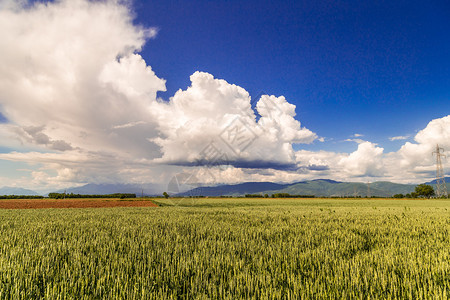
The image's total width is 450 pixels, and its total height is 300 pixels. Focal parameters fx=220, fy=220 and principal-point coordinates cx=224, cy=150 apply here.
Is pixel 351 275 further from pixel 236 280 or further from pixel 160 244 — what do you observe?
pixel 160 244

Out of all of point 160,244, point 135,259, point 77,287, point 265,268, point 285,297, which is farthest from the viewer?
point 160,244

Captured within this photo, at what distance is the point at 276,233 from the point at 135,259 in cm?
538

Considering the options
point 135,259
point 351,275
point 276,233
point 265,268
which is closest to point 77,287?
point 135,259

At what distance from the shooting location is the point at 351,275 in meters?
4.18

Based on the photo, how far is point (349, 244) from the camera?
6.84 metres

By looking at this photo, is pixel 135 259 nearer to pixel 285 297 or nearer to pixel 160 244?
pixel 160 244

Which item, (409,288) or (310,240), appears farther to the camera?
(310,240)

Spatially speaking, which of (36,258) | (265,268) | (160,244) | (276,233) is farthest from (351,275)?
(36,258)

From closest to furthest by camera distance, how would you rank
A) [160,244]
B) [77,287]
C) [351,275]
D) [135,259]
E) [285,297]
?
[285,297]
[77,287]
[351,275]
[135,259]
[160,244]

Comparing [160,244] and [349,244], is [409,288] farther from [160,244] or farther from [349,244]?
[160,244]

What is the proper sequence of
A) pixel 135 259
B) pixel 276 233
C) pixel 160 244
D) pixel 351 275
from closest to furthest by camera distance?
pixel 351 275 → pixel 135 259 → pixel 160 244 → pixel 276 233

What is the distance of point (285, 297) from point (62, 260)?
5173 millimetres

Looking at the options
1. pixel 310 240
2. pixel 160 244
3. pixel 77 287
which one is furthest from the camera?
pixel 310 240

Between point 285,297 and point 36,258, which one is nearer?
point 285,297
